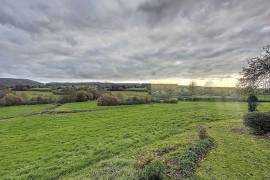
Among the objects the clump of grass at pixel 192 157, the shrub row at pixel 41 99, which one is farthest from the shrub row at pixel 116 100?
the clump of grass at pixel 192 157

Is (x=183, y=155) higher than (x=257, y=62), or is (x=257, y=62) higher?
A: (x=257, y=62)

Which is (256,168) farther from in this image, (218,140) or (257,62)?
(257,62)

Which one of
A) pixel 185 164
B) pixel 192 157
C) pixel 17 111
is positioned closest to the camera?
pixel 185 164

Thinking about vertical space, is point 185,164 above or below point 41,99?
below

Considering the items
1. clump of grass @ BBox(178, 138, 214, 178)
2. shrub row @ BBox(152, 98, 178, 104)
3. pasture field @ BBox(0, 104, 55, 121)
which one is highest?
shrub row @ BBox(152, 98, 178, 104)

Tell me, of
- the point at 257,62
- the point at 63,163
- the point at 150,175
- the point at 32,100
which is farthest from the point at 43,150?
the point at 32,100

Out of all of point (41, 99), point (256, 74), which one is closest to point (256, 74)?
point (256, 74)

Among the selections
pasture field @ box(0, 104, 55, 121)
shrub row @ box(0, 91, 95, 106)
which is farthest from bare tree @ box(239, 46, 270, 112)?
shrub row @ box(0, 91, 95, 106)

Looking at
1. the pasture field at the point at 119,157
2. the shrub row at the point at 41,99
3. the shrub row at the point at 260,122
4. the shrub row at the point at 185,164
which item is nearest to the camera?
the shrub row at the point at 185,164

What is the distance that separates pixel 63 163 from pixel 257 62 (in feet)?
60.9

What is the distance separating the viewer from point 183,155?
13.8 m

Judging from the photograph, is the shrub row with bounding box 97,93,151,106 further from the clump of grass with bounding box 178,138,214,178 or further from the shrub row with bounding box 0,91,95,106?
the clump of grass with bounding box 178,138,214,178

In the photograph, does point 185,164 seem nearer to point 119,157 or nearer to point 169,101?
point 119,157

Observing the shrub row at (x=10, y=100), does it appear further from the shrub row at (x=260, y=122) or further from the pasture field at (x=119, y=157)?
the shrub row at (x=260, y=122)
